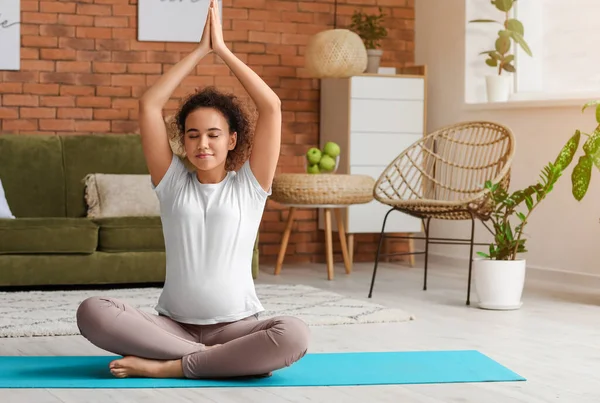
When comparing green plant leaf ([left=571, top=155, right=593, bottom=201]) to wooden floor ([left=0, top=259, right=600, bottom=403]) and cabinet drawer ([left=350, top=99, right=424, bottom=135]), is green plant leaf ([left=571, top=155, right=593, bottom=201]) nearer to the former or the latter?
wooden floor ([left=0, top=259, right=600, bottom=403])

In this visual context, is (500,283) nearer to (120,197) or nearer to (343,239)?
(343,239)

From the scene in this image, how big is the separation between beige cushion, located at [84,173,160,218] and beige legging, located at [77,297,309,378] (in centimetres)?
265

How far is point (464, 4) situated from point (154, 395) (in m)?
4.39

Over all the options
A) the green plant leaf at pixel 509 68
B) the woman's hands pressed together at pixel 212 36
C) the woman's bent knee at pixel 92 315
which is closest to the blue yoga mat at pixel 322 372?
the woman's bent knee at pixel 92 315

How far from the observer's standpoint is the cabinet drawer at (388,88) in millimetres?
6090

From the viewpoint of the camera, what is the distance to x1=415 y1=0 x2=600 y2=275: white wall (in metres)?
5.29

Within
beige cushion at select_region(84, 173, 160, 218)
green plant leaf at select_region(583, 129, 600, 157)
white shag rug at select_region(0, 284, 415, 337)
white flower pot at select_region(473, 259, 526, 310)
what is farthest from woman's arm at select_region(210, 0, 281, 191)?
beige cushion at select_region(84, 173, 160, 218)

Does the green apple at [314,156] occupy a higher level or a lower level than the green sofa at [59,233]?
higher

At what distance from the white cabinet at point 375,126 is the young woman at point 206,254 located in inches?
130

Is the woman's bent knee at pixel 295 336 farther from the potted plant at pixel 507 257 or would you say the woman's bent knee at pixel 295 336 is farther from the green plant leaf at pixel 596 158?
the green plant leaf at pixel 596 158

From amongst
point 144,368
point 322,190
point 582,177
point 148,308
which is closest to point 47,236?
point 148,308

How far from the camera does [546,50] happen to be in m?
5.93

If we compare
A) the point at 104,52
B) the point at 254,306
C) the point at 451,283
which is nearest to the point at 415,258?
the point at 451,283

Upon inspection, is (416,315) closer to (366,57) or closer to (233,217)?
(233,217)
